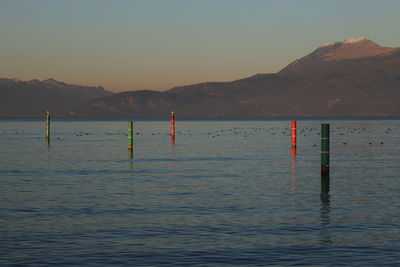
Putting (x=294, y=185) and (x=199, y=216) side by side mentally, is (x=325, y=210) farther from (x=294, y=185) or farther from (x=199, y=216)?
(x=294, y=185)

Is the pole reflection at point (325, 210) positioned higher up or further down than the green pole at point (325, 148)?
further down

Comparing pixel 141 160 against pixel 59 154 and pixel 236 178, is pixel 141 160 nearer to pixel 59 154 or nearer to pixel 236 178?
pixel 59 154

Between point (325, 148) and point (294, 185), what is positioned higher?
point (325, 148)

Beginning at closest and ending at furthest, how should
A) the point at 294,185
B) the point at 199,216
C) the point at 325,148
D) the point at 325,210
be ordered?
the point at 199,216 → the point at 325,210 → the point at 294,185 → the point at 325,148

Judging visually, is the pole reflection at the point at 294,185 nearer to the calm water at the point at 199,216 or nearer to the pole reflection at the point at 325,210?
the calm water at the point at 199,216

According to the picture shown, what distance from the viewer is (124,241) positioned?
2041 cm

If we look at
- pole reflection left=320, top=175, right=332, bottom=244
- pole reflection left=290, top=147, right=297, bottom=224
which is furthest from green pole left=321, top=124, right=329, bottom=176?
pole reflection left=290, top=147, right=297, bottom=224

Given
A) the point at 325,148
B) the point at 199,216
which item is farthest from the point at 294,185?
the point at 199,216

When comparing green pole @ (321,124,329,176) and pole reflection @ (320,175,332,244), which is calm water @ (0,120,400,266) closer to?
pole reflection @ (320,175,332,244)

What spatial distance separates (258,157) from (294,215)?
3254cm

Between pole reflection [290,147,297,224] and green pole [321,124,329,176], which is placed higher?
green pole [321,124,329,176]

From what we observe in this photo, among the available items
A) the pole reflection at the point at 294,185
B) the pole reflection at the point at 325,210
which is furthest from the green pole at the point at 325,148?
the pole reflection at the point at 294,185

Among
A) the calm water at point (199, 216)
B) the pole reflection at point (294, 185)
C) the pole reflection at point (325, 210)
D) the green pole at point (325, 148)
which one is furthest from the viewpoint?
the green pole at point (325, 148)

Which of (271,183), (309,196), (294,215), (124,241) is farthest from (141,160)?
(124,241)
